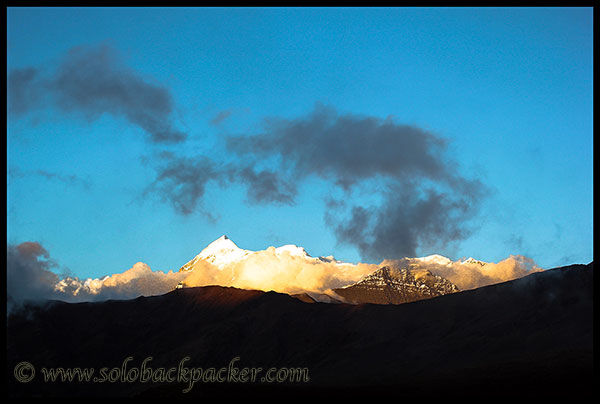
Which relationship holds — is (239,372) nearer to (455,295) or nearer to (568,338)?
(455,295)

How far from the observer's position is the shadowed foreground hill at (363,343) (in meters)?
92.1

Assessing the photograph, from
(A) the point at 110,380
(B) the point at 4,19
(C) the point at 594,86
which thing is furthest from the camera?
(A) the point at 110,380

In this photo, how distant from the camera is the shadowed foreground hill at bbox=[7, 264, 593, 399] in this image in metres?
92.1

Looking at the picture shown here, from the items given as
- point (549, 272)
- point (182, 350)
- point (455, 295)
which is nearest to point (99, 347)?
point (182, 350)

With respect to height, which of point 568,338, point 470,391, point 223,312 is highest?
point 223,312

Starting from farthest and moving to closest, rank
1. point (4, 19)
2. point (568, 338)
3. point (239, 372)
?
point (239, 372) → point (568, 338) → point (4, 19)

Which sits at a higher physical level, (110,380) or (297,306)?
(297,306)

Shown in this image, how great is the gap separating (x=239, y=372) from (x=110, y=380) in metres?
32.9

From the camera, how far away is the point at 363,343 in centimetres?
15875

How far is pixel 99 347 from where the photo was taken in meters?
187

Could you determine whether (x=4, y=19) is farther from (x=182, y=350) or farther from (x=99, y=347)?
(x=99, y=347)

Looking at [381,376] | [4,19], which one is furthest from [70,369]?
[4,19]

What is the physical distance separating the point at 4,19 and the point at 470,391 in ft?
214

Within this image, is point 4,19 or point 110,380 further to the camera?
point 110,380
